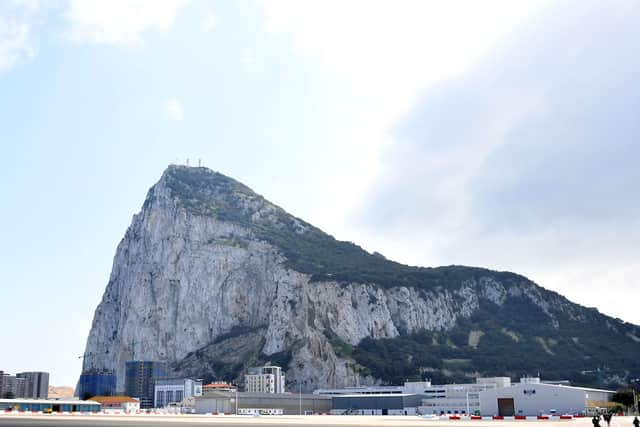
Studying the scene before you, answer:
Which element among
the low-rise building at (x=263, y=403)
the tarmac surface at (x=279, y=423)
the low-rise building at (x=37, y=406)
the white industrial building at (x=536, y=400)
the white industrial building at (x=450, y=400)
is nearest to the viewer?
the tarmac surface at (x=279, y=423)

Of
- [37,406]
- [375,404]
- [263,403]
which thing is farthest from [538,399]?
[37,406]

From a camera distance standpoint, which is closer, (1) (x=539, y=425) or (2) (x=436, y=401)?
(1) (x=539, y=425)

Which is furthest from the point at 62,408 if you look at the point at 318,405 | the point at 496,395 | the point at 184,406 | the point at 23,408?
the point at 496,395

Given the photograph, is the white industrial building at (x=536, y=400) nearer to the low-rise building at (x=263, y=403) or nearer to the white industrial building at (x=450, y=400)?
the white industrial building at (x=450, y=400)

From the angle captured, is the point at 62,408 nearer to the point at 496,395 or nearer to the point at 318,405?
the point at 318,405

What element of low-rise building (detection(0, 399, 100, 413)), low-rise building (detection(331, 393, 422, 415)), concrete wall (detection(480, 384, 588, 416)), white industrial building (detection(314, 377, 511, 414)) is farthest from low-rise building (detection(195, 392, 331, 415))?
concrete wall (detection(480, 384, 588, 416))

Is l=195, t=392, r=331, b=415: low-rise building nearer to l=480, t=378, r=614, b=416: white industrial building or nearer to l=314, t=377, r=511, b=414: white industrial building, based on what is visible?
l=314, t=377, r=511, b=414: white industrial building

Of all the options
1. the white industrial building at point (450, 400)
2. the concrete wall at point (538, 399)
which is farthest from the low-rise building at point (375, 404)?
the concrete wall at point (538, 399)

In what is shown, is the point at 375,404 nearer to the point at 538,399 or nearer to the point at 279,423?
the point at 538,399
